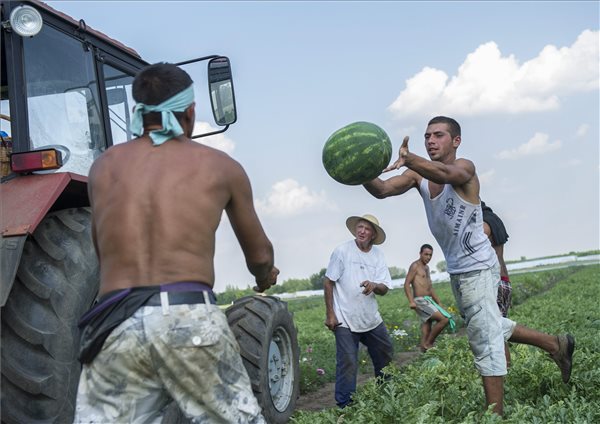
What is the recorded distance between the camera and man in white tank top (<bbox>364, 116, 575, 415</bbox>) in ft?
18.4

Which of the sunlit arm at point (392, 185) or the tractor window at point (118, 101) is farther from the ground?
the tractor window at point (118, 101)

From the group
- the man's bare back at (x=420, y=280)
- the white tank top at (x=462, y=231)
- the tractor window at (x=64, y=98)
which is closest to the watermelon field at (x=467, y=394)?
the white tank top at (x=462, y=231)

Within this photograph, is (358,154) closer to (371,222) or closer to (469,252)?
(469,252)

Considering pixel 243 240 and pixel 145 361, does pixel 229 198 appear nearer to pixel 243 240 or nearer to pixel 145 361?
pixel 243 240

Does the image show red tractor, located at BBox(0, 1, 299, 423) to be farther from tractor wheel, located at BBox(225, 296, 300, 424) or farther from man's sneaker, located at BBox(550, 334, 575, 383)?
man's sneaker, located at BBox(550, 334, 575, 383)

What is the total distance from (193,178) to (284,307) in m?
3.52

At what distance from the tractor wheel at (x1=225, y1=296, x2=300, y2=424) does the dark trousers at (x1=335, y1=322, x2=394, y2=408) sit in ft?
3.41

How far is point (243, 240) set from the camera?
3477 mm

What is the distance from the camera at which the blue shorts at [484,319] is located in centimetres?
559

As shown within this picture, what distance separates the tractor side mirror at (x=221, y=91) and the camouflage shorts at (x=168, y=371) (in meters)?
3.00

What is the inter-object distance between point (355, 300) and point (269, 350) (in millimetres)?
1965

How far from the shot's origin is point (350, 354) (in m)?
7.52

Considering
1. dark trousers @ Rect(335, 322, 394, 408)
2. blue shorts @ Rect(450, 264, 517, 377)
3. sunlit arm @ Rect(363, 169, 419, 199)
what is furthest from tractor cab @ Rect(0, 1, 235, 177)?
dark trousers @ Rect(335, 322, 394, 408)

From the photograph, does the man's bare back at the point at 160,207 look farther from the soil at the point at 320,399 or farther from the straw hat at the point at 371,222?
the soil at the point at 320,399
